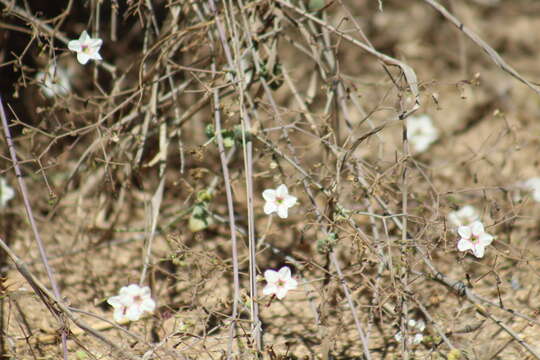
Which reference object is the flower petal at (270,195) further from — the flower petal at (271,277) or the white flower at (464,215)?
the white flower at (464,215)

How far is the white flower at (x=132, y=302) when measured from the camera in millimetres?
1540

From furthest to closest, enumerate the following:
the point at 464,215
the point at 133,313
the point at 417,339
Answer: the point at 464,215, the point at 417,339, the point at 133,313

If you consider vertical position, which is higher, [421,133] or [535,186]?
[421,133]

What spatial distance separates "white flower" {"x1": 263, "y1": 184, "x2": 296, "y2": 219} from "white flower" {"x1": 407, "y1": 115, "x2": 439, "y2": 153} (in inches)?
40.2

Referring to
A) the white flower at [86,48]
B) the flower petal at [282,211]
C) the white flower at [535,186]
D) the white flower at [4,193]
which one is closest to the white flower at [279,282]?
the flower petal at [282,211]

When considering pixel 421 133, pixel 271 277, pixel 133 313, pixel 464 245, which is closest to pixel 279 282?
pixel 271 277

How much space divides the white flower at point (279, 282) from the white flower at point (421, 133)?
1.21m

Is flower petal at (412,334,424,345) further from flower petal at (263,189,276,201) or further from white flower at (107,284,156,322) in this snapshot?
white flower at (107,284,156,322)

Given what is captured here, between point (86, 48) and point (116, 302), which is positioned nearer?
point (116, 302)

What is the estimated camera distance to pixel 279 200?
1.73 m

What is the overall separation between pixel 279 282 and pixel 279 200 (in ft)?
0.84

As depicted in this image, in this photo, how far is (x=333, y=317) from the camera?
1.86m

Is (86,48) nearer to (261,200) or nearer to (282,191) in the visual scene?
(282,191)

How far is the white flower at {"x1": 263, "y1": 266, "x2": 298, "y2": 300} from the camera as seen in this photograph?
155 cm
